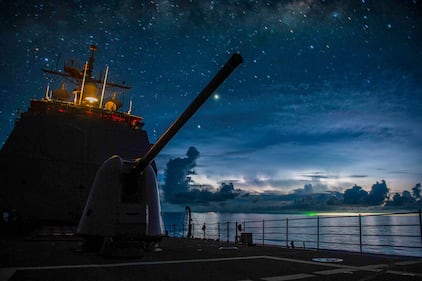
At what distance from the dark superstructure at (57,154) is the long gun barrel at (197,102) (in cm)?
977

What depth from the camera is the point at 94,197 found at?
6152mm

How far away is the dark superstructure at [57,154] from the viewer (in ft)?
43.6

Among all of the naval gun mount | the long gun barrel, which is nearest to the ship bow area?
the naval gun mount

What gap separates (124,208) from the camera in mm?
5762

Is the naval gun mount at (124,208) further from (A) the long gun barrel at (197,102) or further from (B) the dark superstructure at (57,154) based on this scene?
(B) the dark superstructure at (57,154)

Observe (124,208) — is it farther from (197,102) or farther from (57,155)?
(57,155)

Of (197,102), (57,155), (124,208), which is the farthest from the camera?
(57,155)

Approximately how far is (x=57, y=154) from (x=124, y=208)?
35.1 feet

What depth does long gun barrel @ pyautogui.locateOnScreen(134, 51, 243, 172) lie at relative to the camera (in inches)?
134

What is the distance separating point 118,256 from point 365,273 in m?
4.04

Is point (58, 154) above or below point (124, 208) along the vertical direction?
above

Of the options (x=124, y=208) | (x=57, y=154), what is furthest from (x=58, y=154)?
(x=124, y=208)

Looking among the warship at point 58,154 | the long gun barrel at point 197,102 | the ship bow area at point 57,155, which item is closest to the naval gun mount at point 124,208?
→ the long gun barrel at point 197,102

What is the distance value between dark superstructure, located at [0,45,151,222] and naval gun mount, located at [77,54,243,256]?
27.8 feet
